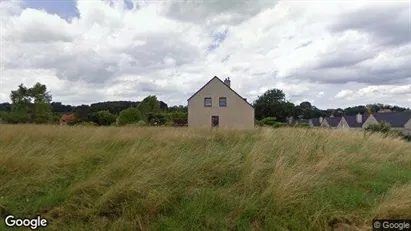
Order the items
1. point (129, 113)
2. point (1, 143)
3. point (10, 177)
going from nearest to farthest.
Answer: point (10, 177) → point (1, 143) → point (129, 113)

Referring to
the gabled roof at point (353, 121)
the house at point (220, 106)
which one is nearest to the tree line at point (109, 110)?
the house at point (220, 106)

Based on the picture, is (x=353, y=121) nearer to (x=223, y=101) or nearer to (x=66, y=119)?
(x=223, y=101)

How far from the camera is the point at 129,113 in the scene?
3897 centimetres

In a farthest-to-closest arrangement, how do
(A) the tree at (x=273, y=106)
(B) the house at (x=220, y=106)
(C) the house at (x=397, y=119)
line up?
(A) the tree at (x=273, y=106) → (C) the house at (x=397, y=119) → (B) the house at (x=220, y=106)

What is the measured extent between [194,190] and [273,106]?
262 feet

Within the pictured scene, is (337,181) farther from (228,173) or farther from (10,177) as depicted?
(10,177)

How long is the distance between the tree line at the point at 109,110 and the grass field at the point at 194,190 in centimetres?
1678

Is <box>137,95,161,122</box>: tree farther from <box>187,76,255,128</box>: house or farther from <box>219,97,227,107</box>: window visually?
<box>219,97,227,107</box>: window

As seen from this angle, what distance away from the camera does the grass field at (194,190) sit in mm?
3793

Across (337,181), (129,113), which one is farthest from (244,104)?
(337,181)

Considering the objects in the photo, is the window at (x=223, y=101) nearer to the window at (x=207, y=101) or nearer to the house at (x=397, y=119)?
the window at (x=207, y=101)

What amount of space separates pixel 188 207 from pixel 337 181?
3101mm

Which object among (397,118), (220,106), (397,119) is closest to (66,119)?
(220,106)

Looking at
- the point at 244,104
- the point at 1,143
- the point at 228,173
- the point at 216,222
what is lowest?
the point at 216,222
